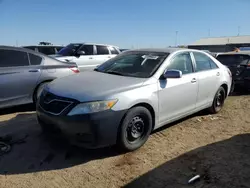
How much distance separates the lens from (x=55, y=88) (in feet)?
12.4

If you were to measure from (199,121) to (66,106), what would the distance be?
3.21 meters

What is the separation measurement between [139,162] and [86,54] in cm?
822

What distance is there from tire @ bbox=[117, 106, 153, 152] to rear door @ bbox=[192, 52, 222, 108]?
1.65 meters

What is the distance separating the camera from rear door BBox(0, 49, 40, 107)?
5285 mm

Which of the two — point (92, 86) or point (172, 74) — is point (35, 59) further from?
point (172, 74)

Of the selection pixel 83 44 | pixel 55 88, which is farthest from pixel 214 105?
pixel 83 44

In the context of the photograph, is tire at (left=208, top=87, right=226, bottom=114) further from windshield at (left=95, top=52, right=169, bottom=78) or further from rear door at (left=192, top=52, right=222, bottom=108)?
windshield at (left=95, top=52, right=169, bottom=78)

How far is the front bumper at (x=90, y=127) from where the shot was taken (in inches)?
129

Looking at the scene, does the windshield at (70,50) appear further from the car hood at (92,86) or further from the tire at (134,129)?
the tire at (134,129)

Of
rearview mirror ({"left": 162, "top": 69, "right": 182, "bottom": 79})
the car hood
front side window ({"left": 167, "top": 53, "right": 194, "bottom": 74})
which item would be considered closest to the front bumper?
the car hood

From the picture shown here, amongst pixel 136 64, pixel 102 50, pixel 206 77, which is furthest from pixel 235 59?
pixel 102 50

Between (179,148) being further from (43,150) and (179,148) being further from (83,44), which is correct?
(83,44)

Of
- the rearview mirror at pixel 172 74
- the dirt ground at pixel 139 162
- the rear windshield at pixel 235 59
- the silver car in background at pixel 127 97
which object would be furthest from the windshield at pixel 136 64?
the rear windshield at pixel 235 59

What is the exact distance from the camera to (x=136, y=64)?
4.52 metres
